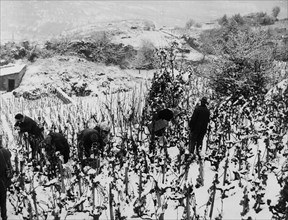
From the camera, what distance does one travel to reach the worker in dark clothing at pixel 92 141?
6.82m

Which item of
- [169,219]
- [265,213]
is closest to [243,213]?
[265,213]

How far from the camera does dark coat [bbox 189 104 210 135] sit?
6945 mm

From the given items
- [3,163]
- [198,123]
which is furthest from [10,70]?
[3,163]

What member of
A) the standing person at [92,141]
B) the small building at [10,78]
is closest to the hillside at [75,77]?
the small building at [10,78]

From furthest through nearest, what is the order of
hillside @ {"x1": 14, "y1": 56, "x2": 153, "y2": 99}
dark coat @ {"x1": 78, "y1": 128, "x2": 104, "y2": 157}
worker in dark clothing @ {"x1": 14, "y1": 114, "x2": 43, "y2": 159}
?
hillside @ {"x1": 14, "y1": 56, "x2": 153, "y2": 99}
worker in dark clothing @ {"x1": 14, "y1": 114, "x2": 43, "y2": 159}
dark coat @ {"x1": 78, "y1": 128, "x2": 104, "y2": 157}

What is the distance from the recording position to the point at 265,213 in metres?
4.65

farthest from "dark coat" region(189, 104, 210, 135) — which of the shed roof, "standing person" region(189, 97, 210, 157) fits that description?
the shed roof

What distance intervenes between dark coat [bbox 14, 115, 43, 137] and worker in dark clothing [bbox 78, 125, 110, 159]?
3.83 ft

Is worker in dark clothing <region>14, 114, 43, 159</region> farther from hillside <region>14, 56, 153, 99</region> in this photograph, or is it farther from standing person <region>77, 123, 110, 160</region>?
hillside <region>14, 56, 153, 99</region>

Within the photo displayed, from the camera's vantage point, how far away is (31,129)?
25.4ft

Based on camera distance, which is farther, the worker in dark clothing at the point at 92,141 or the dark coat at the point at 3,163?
the worker in dark clothing at the point at 92,141

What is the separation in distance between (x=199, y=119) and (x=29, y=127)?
11.9ft

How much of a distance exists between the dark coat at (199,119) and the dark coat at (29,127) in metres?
3.37

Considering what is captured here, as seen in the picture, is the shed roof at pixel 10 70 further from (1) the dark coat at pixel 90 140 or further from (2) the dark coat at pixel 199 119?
(2) the dark coat at pixel 199 119
